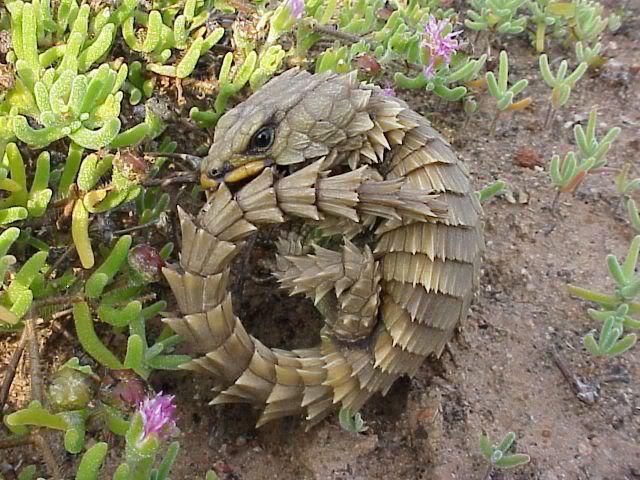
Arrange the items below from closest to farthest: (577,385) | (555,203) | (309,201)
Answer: (309,201) < (577,385) < (555,203)

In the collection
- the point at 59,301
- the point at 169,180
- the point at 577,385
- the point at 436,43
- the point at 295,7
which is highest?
the point at 295,7

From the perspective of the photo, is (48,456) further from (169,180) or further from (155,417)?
(169,180)

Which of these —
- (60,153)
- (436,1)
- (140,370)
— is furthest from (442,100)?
(140,370)

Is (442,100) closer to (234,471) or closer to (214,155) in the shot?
(214,155)

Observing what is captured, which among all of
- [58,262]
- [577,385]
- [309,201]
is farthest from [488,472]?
[58,262]

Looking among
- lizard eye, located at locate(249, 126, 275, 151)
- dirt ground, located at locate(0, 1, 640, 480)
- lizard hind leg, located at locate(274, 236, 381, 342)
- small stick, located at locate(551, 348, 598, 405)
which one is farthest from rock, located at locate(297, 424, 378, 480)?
lizard eye, located at locate(249, 126, 275, 151)
